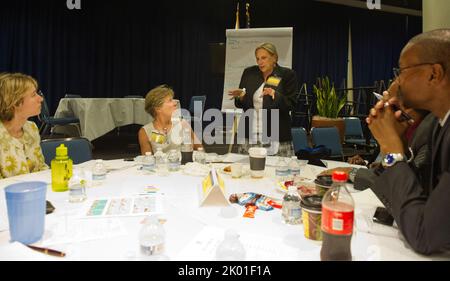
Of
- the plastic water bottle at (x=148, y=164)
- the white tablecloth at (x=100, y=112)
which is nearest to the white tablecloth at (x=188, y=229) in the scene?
the plastic water bottle at (x=148, y=164)

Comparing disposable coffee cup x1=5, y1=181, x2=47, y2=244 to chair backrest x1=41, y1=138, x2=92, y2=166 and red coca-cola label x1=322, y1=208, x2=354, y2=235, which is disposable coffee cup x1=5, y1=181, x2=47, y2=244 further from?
chair backrest x1=41, y1=138, x2=92, y2=166

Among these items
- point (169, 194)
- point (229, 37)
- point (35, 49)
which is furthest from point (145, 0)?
point (169, 194)

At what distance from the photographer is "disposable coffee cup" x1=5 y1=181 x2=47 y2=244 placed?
988mm

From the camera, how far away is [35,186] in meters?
1.02

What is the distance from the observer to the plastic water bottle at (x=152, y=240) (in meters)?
0.94

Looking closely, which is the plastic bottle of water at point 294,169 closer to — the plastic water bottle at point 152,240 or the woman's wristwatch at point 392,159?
the woman's wristwatch at point 392,159

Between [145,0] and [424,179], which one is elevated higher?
[145,0]

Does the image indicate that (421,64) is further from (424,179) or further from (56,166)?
(56,166)

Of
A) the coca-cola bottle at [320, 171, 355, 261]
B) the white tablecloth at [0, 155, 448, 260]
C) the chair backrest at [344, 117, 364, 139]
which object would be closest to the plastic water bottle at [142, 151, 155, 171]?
the white tablecloth at [0, 155, 448, 260]

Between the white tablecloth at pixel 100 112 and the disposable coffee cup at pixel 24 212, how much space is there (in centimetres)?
496

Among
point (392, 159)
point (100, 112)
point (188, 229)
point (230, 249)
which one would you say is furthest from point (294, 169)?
point (100, 112)

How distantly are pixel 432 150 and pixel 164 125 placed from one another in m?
1.98

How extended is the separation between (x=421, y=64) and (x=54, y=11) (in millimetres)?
8145

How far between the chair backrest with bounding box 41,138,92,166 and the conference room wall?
6.13 meters
